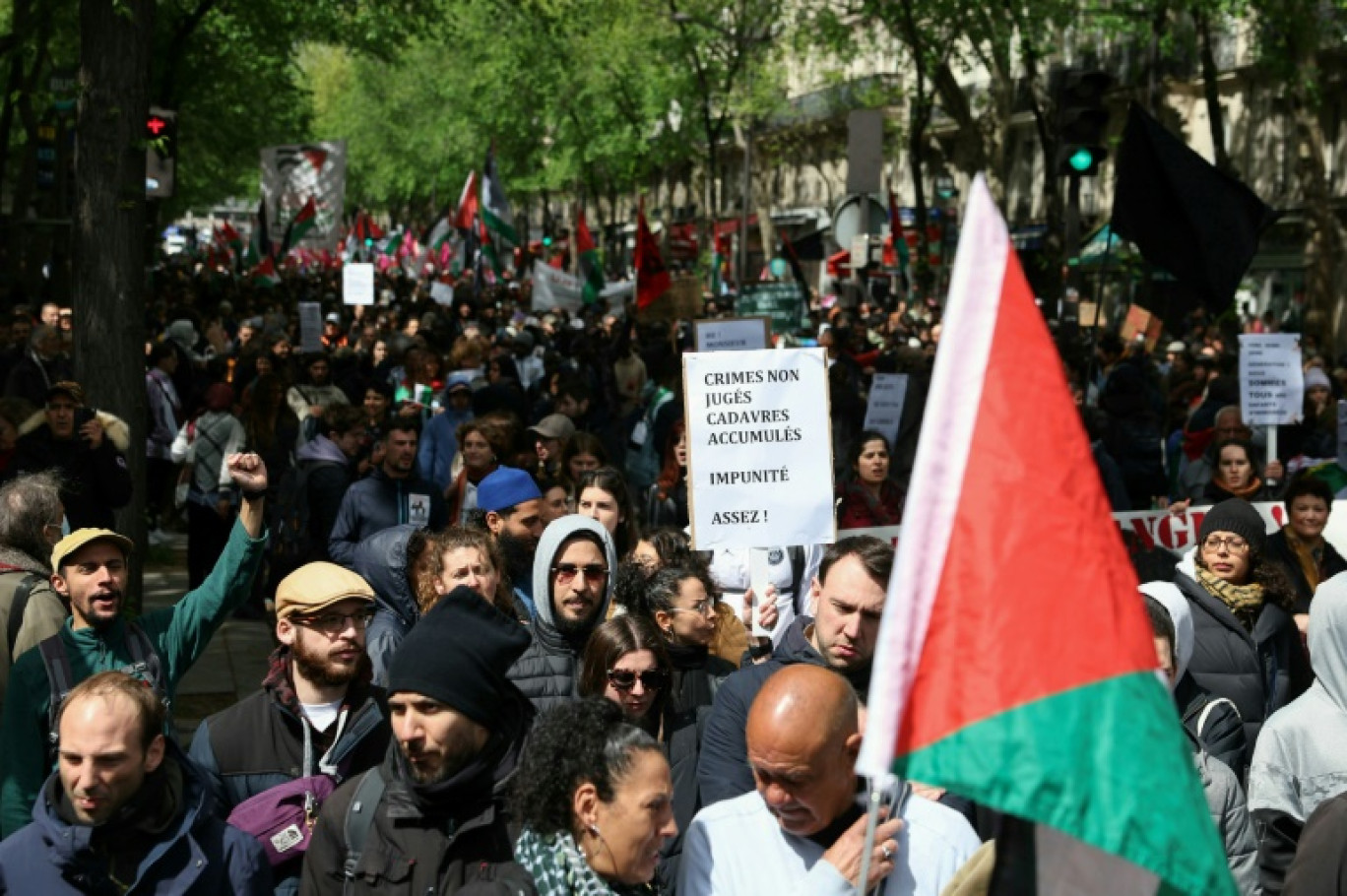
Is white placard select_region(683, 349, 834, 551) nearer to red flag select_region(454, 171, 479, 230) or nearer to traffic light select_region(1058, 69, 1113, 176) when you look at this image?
traffic light select_region(1058, 69, 1113, 176)

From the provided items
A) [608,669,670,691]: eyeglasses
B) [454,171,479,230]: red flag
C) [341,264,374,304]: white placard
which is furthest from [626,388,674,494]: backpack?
[454,171,479,230]: red flag

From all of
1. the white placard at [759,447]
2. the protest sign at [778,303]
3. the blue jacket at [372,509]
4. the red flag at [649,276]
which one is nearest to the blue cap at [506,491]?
the white placard at [759,447]

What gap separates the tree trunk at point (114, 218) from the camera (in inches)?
390

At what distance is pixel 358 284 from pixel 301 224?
2.87 metres

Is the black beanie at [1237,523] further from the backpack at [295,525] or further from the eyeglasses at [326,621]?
the backpack at [295,525]

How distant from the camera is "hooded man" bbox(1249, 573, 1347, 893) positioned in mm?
4844

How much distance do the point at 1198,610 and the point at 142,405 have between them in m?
5.91

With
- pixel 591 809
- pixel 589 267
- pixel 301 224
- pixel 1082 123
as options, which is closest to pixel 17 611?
pixel 591 809

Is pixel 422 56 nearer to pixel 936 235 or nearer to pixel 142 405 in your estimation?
pixel 936 235

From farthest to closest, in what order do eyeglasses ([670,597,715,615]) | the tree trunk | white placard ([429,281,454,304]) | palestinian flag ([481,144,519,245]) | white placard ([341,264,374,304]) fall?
white placard ([429,281,454,304]) → palestinian flag ([481,144,519,245]) → white placard ([341,264,374,304]) → the tree trunk → eyeglasses ([670,597,715,615])

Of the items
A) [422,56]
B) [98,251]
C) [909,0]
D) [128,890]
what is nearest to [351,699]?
[128,890]

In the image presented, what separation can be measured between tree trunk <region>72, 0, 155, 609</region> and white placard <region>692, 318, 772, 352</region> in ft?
12.9

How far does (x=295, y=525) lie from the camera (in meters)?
10.8

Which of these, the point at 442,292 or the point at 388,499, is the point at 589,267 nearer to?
the point at 442,292
